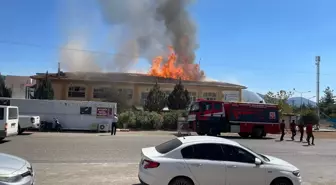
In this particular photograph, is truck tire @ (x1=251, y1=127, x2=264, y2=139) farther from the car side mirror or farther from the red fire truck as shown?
the car side mirror

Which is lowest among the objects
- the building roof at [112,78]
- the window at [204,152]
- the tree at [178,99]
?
the window at [204,152]

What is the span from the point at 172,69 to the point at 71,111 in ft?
128

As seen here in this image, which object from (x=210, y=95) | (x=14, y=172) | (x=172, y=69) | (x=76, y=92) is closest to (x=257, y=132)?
(x=14, y=172)

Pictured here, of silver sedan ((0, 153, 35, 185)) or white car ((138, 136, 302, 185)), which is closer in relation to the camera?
silver sedan ((0, 153, 35, 185))

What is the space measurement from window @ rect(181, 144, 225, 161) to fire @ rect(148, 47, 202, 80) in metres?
60.0

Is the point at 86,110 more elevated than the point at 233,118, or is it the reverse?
the point at 86,110

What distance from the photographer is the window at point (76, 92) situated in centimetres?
5672

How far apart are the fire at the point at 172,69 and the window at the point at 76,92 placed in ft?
55.8

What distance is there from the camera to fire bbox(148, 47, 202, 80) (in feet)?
226

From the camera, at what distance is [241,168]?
26.8 ft

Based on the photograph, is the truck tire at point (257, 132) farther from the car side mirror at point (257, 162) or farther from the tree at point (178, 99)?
the car side mirror at point (257, 162)

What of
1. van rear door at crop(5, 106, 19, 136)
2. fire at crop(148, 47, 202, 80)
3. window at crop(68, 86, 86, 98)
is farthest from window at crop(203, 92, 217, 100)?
van rear door at crop(5, 106, 19, 136)

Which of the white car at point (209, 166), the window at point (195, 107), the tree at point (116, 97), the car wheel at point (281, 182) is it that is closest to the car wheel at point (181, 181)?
the white car at point (209, 166)

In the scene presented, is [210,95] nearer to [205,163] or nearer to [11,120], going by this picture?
[11,120]
